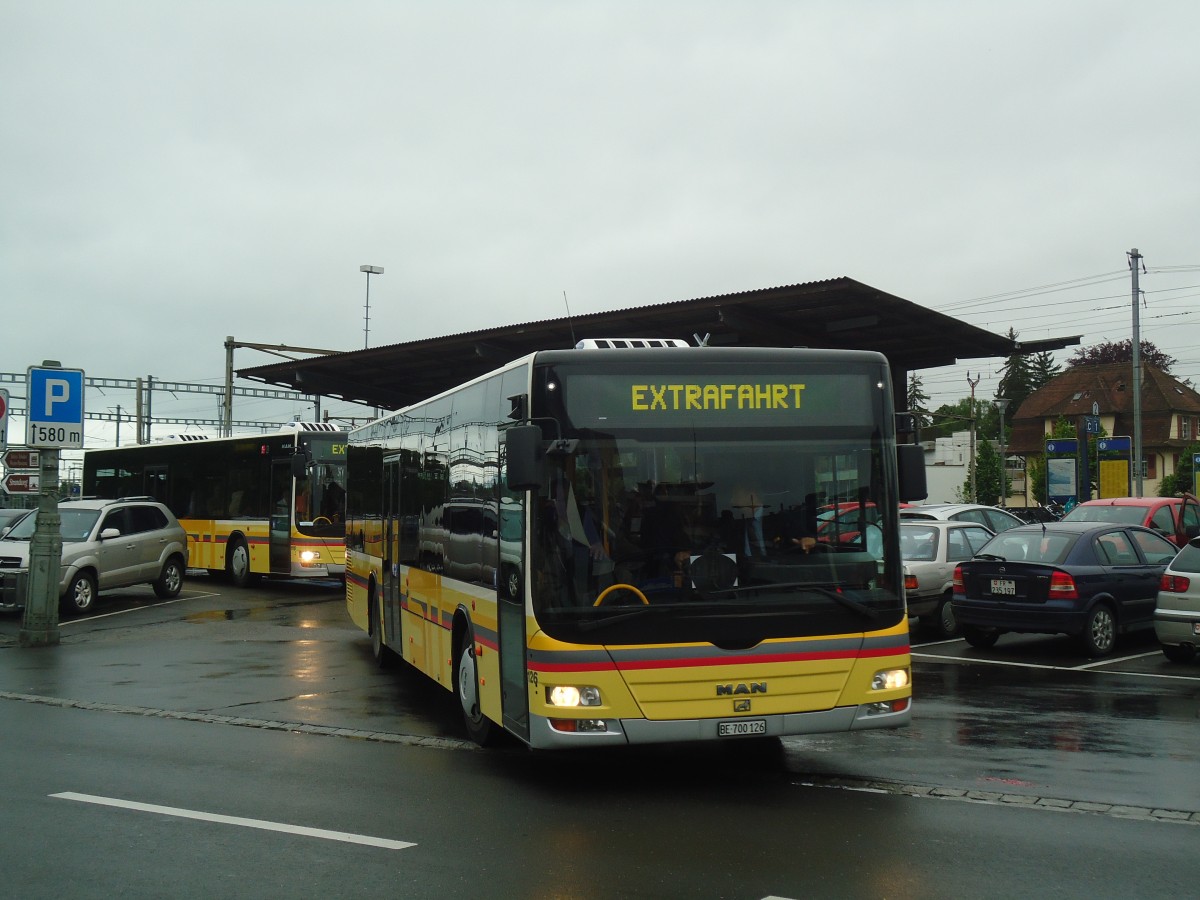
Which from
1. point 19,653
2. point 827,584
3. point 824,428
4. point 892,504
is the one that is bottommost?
point 19,653

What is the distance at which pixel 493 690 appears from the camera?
8836mm

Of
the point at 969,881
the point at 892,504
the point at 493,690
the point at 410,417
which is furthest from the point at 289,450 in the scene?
the point at 969,881

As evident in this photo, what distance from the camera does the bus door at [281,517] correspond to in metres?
25.7

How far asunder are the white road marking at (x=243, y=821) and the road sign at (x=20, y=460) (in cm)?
1222

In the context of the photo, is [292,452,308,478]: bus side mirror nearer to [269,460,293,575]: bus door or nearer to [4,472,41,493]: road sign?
[269,460,293,575]: bus door

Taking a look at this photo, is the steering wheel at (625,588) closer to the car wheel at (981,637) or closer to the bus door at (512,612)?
the bus door at (512,612)

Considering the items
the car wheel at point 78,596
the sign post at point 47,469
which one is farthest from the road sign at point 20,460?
the car wheel at point 78,596

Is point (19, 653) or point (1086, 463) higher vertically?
point (1086, 463)

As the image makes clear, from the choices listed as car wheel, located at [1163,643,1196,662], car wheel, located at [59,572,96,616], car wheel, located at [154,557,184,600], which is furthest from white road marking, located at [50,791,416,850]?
car wheel, located at [154,557,184,600]

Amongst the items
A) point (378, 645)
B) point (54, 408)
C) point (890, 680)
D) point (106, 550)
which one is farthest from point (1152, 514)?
point (106, 550)

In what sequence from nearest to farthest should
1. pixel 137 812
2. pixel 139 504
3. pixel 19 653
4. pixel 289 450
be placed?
1. pixel 137 812
2. pixel 19 653
3. pixel 139 504
4. pixel 289 450

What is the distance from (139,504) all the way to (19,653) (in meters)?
7.75

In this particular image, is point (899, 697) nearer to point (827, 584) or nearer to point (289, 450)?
point (827, 584)

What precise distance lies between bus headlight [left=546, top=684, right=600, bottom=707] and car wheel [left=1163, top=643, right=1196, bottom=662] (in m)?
9.22
